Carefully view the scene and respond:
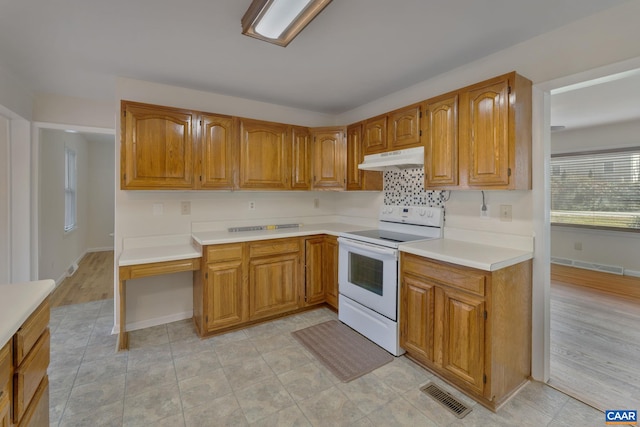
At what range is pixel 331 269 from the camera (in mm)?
3260

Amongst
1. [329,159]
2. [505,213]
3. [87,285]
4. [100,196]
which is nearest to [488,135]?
[505,213]

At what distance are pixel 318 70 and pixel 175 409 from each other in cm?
280

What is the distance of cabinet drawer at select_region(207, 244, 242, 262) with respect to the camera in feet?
8.71

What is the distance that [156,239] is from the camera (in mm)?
2943

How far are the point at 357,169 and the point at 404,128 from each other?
745 millimetres

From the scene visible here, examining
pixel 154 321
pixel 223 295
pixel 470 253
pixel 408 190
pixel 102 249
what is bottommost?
pixel 154 321

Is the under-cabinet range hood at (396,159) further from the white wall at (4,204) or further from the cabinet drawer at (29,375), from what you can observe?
the white wall at (4,204)

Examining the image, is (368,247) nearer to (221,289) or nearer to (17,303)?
(221,289)

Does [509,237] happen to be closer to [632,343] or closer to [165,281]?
[632,343]

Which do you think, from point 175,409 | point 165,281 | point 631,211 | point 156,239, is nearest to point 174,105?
point 156,239

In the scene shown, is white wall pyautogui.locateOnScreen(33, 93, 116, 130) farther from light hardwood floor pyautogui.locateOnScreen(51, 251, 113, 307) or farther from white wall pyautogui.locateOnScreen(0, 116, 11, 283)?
light hardwood floor pyautogui.locateOnScreen(51, 251, 113, 307)

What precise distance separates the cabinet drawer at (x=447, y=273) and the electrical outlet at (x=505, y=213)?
2.17ft

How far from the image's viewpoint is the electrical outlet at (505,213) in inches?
87.3

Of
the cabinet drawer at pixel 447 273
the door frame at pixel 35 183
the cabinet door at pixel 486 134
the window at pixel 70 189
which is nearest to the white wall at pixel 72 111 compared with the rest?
the door frame at pixel 35 183
